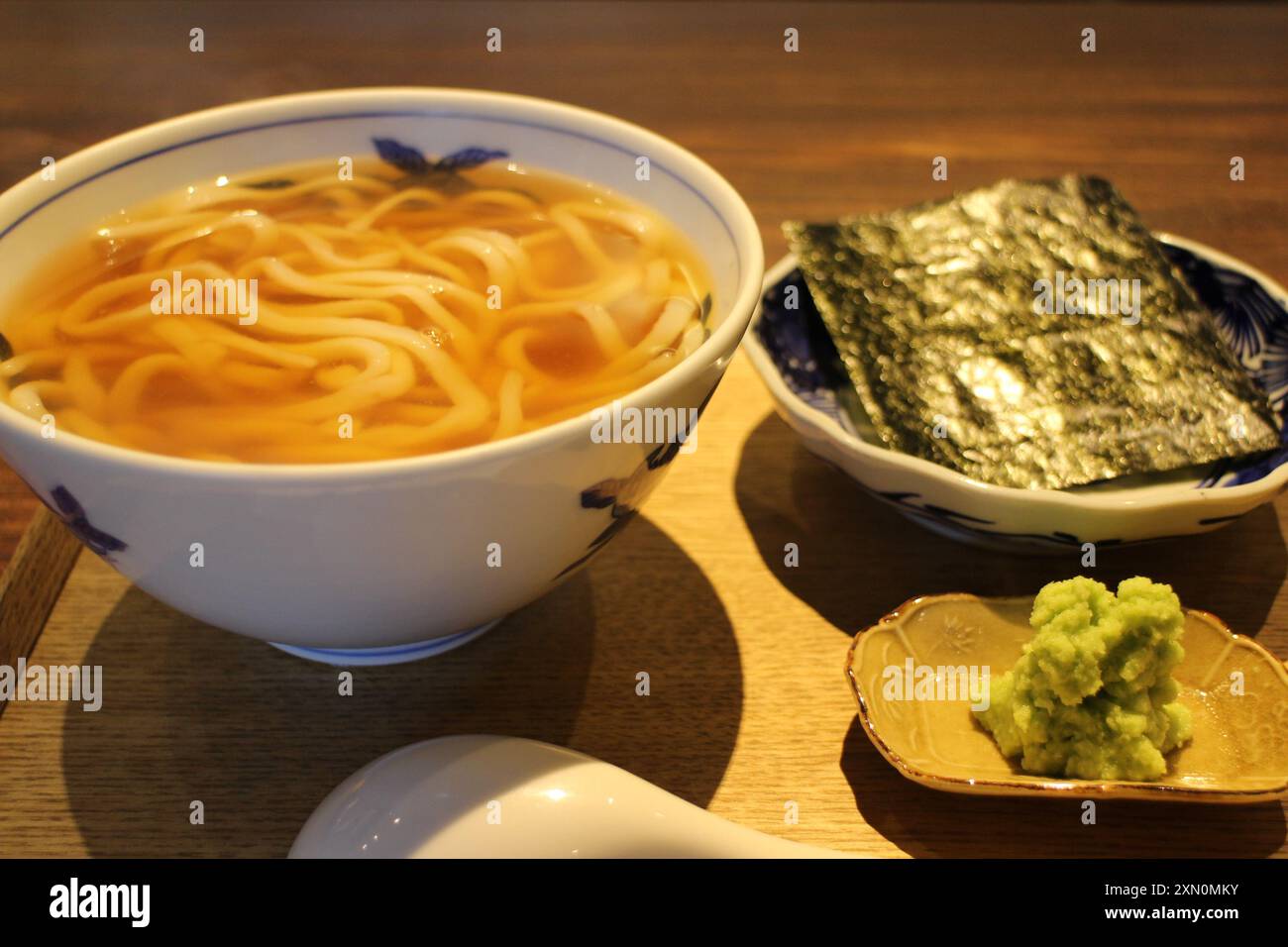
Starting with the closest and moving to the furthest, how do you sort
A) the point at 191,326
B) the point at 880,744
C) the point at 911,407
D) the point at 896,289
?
1. the point at 880,744
2. the point at 191,326
3. the point at 911,407
4. the point at 896,289

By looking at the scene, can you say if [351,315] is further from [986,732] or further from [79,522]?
[986,732]

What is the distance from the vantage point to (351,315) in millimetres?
968

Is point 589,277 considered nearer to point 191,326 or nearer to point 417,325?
point 417,325

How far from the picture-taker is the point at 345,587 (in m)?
0.73

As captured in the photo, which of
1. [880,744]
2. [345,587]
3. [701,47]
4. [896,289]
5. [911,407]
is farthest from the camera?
[701,47]

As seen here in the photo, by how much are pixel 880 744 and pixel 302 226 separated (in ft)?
2.28

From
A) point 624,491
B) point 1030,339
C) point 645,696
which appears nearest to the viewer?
point 624,491

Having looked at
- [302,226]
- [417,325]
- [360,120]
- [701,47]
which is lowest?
[417,325]

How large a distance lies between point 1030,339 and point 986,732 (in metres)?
0.55

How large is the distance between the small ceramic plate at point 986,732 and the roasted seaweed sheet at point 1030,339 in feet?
0.76

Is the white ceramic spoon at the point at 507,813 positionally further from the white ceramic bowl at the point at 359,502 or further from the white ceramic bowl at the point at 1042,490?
the white ceramic bowl at the point at 1042,490

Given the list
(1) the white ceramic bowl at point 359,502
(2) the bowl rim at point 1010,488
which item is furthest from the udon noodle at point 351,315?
(2) the bowl rim at point 1010,488

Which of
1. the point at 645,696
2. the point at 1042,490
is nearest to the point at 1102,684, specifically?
the point at 1042,490

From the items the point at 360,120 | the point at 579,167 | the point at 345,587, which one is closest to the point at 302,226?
the point at 360,120
